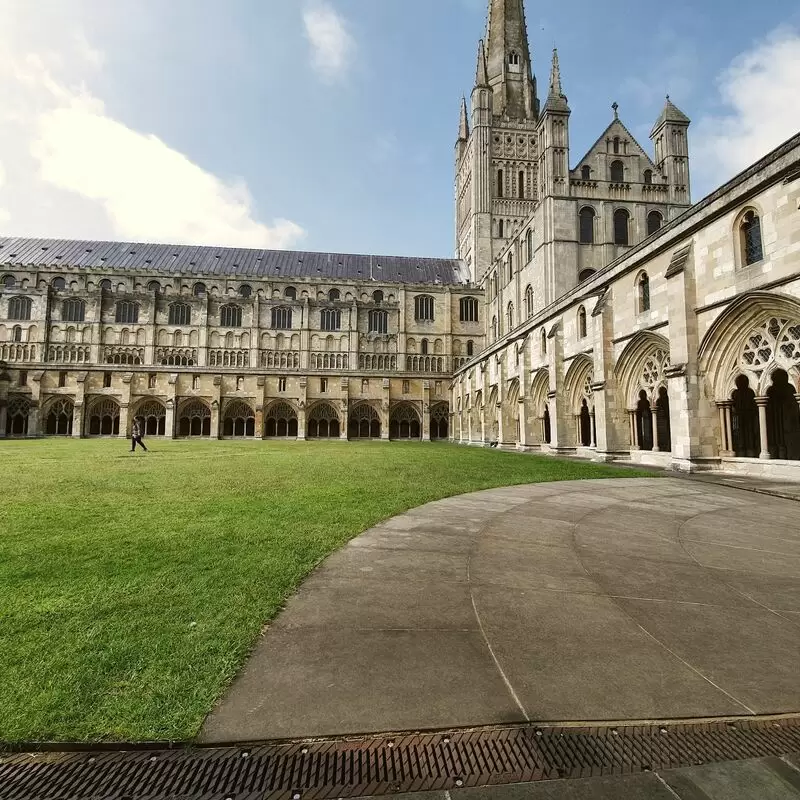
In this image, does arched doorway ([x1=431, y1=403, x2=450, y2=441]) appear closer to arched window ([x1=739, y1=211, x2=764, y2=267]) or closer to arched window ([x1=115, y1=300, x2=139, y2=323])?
arched window ([x1=115, y1=300, x2=139, y2=323])

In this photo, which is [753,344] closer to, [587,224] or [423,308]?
[587,224]

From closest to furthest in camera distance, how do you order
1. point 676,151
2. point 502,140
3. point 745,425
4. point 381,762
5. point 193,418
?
point 381,762, point 745,425, point 676,151, point 193,418, point 502,140

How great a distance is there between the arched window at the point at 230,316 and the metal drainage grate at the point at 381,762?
178 feet

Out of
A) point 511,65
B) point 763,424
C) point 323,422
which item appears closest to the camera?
point 763,424

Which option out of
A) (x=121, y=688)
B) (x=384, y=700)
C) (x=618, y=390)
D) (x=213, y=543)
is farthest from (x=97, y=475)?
(x=618, y=390)

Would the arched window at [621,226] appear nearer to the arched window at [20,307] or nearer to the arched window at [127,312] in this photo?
the arched window at [127,312]

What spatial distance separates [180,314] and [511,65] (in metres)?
49.6

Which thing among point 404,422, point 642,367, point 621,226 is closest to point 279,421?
point 404,422

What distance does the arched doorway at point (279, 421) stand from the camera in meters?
44.8

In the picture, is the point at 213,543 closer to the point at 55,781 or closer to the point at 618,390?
the point at 55,781

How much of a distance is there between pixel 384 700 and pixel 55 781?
1.27 meters

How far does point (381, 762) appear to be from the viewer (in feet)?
5.80

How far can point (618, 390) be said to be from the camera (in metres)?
17.0

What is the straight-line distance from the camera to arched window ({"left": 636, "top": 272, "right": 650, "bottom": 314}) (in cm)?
1574
